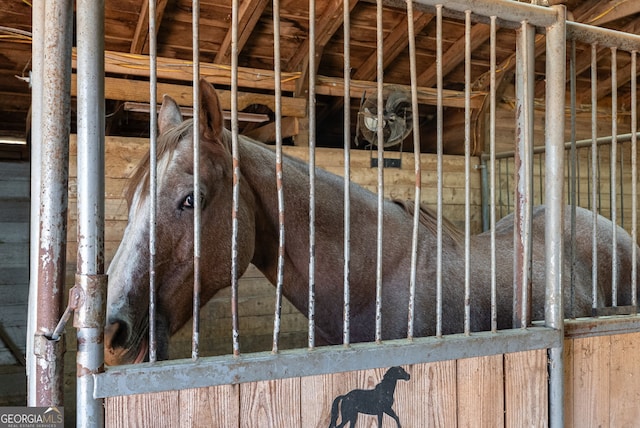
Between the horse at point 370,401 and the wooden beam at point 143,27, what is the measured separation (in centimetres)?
270

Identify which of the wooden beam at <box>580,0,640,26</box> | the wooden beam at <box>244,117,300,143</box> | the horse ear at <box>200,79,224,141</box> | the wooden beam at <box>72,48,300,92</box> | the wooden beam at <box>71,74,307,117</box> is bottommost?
the horse ear at <box>200,79,224,141</box>

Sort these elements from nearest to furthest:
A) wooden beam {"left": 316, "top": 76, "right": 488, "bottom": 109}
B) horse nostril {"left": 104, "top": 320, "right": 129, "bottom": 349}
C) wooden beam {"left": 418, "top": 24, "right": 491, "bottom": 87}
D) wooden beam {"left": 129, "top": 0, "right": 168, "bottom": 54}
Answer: horse nostril {"left": 104, "top": 320, "right": 129, "bottom": 349}
wooden beam {"left": 129, "top": 0, "right": 168, "bottom": 54}
wooden beam {"left": 418, "top": 24, "right": 491, "bottom": 87}
wooden beam {"left": 316, "top": 76, "right": 488, "bottom": 109}

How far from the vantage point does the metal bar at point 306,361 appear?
69 cm

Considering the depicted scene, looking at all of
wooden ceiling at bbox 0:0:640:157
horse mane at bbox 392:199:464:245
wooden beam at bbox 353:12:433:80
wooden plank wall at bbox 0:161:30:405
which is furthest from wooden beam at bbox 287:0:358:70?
wooden plank wall at bbox 0:161:30:405

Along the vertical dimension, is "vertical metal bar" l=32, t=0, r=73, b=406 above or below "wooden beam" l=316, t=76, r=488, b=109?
below

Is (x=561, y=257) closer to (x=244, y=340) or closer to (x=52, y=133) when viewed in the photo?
(x=52, y=133)

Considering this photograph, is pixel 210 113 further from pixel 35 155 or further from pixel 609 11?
pixel 609 11

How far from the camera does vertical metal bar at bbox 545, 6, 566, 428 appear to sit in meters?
1.06

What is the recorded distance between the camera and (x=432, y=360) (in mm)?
916

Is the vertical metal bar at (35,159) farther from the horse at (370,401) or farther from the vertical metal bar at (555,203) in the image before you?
the vertical metal bar at (555,203)

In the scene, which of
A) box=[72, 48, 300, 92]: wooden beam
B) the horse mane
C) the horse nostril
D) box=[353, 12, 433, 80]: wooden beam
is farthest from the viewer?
box=[353, 12, 433, 80]: wooden beam

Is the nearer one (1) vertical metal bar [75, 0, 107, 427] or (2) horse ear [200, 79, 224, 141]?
(1) vertical metal bar [75, 0, 107, 427]

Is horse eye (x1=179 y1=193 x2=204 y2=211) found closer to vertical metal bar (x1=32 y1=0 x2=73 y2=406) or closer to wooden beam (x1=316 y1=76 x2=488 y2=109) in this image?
vertical metal bar (x1=32 y1=0 x2=73 y2=406)

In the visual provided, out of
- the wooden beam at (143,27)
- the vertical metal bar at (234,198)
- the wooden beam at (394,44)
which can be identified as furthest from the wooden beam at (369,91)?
the vertical metal bar at (234,198)
